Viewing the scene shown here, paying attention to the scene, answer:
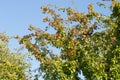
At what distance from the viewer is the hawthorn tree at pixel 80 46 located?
19594 mm

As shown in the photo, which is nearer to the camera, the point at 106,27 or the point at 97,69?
the point at 97,69

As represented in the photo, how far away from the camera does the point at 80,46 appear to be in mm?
21328

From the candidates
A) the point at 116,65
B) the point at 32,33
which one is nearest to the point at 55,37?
the point at 32,33

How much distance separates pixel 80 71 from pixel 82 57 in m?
0.84

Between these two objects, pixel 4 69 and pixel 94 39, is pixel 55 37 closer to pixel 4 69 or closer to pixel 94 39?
pixel 94 39

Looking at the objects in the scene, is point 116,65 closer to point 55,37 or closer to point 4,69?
point 55,37

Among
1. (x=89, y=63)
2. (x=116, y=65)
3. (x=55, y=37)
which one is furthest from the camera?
(x=55, y=37)

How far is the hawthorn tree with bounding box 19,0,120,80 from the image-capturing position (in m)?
19.6

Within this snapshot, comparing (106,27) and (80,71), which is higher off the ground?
(106,27)

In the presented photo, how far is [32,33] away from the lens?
2280 centimetres

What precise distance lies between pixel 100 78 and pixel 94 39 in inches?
114

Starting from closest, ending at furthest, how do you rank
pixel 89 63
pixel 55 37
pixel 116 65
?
pixel 116 65 < pixel 89 63 < pixel 55 37

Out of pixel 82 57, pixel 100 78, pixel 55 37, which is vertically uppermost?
pixel 55 37

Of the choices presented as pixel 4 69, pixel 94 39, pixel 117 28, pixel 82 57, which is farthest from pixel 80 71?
pixel 4 69
